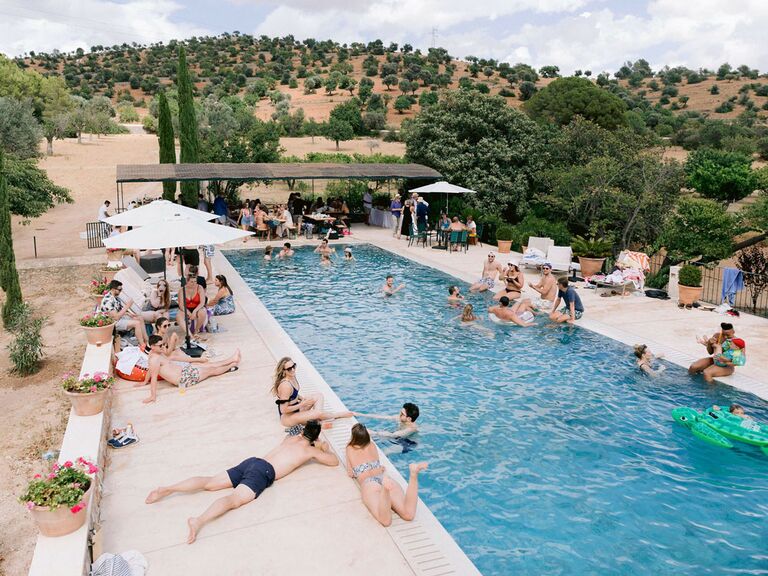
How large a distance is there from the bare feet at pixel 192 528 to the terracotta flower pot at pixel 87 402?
2468 mm

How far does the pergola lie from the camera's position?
21.6m

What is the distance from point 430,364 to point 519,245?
1111cm

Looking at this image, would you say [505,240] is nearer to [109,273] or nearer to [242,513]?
[109,273]

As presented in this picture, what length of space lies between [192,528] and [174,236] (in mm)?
5311

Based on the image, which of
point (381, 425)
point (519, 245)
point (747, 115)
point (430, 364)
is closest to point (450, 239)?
point (519, 245)

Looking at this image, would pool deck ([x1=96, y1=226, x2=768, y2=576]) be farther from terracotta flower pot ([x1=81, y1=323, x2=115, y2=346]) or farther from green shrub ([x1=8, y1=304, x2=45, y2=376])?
green shrub ([x1=8, y1=304, x2=45, y2=376])

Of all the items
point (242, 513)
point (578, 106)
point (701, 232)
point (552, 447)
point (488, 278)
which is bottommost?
point (552, 447)

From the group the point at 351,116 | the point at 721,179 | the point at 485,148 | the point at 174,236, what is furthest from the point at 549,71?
the point at 174,236

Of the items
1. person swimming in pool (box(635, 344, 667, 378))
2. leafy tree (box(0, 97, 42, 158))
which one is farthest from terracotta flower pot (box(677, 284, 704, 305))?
leafy tree (box(0, 97, 42, 158))

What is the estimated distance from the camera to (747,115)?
63875mm

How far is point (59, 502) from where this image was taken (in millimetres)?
4805

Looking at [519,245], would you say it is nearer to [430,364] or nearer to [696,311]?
[696,311]

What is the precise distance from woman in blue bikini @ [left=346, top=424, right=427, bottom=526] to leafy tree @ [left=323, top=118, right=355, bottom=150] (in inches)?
2299

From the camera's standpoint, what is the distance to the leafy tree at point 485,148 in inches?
1054
